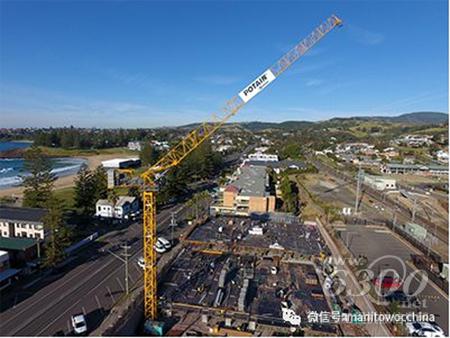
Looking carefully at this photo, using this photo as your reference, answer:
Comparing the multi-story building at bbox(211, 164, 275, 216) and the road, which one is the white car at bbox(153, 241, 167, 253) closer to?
the road

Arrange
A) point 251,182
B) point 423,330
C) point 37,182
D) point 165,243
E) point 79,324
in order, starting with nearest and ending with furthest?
point 79,324
point 423,330
point 165,243
point 37,182
point 251,182

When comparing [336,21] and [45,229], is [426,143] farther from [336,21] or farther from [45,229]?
[45,229]

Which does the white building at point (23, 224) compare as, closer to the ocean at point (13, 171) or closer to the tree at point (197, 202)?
the tree at point (197, 202)

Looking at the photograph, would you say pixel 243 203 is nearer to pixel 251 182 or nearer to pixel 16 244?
pixel 251 182

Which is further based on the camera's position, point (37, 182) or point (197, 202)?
point (197, 202)

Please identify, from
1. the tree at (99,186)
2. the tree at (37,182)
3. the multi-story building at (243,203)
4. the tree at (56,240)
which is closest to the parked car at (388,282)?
the multi-story building at (243,203)

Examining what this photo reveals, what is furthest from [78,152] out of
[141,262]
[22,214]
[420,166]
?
[420,166]

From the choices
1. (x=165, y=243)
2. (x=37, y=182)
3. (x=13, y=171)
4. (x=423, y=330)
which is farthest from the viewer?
(x=13, y=171)
